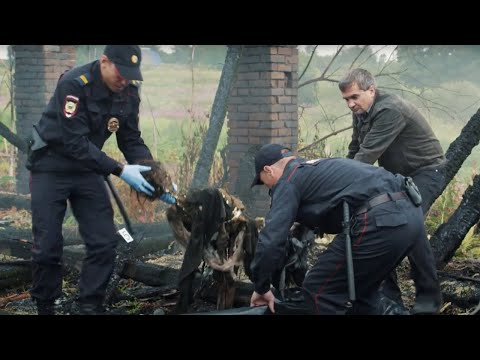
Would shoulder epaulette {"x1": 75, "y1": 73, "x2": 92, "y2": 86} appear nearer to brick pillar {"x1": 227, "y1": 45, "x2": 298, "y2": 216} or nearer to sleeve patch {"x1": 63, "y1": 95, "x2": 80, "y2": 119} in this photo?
sleeve patch {"x1": 63, "y1": 95, "x2": 80, "y2": 119}

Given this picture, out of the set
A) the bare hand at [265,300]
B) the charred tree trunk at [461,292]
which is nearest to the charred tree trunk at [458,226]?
the charred tree trunk at [461,292]

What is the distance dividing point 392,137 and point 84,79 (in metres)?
2.47

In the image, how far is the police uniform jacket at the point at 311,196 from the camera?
12.7 ft

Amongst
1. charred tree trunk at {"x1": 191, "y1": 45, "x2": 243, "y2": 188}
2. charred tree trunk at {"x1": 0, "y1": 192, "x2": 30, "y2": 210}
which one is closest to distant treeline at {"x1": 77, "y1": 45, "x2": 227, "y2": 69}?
charred tree trunk at {"x1": 191, "y1": 45, "x2": 243, "y2": 188}

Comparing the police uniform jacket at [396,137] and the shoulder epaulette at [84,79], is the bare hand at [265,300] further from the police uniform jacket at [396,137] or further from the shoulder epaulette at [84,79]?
the shoulder epaulette at [84,79]

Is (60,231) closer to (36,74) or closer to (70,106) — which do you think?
(70,106)

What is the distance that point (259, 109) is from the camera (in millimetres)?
8258

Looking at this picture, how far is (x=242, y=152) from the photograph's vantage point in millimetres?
8469

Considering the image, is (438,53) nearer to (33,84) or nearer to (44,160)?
(33,84)

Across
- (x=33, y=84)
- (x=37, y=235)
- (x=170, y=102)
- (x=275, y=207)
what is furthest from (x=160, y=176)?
(x=170, y=102)

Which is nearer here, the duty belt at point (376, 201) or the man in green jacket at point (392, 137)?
the duty belt at point (376, 201)

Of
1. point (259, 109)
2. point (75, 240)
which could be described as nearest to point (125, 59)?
point (75, 240)

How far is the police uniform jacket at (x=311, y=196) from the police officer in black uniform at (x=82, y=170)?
1.32m

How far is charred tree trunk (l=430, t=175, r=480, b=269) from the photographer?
6.03 metres
